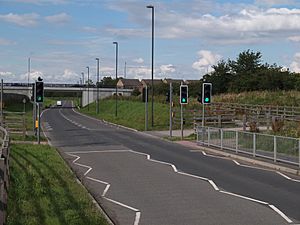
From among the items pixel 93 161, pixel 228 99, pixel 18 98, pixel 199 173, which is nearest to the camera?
pixel 199 173

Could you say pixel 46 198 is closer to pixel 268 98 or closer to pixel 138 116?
pixel 138 116

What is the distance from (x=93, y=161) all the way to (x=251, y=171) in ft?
21.4

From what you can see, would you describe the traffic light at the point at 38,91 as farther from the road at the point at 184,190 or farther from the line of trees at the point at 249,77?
the line of trees at the point at 249,77

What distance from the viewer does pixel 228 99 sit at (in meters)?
64.2

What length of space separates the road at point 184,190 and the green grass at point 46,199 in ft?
1.92

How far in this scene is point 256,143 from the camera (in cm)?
2309

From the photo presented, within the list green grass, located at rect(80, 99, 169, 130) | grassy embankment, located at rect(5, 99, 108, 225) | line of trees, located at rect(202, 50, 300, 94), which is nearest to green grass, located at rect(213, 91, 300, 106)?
green grass, located at rect(80, 99, 169, 130)

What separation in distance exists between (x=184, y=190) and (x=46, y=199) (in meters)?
4.40

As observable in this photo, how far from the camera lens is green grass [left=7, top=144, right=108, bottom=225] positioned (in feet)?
31.7

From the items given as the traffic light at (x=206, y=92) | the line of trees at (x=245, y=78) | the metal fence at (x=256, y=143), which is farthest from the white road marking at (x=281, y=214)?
the line of trees at (x=245, y=78)

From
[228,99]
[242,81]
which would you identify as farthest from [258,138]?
[242,81]

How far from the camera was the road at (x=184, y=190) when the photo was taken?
1127 centimetres

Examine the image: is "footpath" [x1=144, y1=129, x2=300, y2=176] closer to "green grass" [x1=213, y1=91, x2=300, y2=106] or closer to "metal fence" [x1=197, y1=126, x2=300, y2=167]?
"metal fence" [x1=197, y1=126, x2=300, y2=167]

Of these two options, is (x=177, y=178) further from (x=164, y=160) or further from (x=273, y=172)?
(x=164, y=160)
